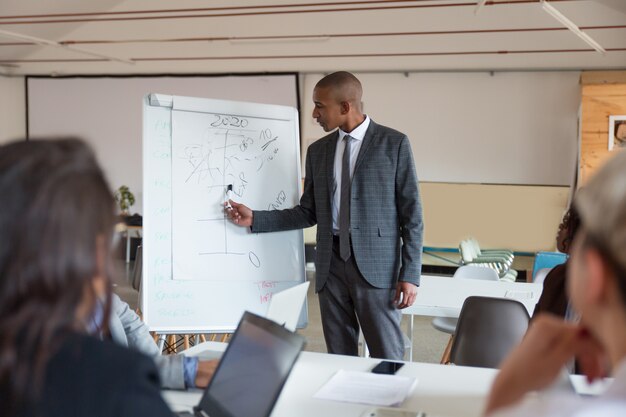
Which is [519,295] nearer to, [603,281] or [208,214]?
[208,214]

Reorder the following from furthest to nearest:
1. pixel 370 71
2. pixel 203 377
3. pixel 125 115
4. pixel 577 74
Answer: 1. pixel 125 115
2. pixel 370 71
3. pixel 577 74
4. pixel 203 377

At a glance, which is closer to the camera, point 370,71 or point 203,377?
point 203,377

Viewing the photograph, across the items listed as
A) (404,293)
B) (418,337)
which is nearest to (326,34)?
(418,337)

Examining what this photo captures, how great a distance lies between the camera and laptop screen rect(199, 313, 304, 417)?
5.06ft

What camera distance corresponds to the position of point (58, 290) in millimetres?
886

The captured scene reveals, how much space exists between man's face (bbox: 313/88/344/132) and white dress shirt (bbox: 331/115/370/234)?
77 millimetres

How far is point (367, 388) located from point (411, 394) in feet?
0.43

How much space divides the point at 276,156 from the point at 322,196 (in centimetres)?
35

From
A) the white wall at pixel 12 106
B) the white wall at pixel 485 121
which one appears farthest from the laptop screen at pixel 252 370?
the white wall at pixel 12 106

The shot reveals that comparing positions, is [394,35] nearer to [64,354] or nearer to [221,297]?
[221,297]

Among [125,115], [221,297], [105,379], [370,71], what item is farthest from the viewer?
[125,115]

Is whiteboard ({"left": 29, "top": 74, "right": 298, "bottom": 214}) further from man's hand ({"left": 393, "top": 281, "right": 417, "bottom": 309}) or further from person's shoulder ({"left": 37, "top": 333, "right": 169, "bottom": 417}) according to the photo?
person's shoulder ({"left": 37, "top": 333, "right": 169, "bottom": 417})

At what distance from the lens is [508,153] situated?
34.2 feet

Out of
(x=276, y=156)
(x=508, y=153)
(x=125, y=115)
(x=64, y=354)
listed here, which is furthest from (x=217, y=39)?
(x=64, y=354)
